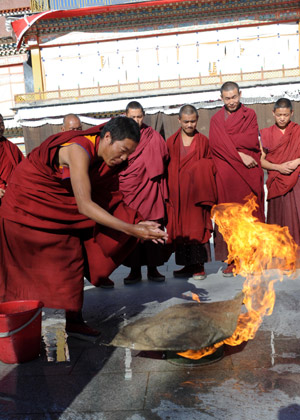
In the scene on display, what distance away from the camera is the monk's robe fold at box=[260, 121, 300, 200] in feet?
15.7

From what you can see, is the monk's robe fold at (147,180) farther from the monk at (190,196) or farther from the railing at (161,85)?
the railing at (161,85)

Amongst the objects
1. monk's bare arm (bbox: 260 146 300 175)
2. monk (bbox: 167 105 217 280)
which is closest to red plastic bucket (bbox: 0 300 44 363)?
monk (bbox: 167 105 217 280)

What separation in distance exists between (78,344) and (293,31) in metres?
17.8

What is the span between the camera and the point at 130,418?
6.61 feet

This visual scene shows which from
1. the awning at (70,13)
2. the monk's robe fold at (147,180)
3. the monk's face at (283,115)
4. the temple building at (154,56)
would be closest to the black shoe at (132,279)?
the monk's robe fold at (147,180)

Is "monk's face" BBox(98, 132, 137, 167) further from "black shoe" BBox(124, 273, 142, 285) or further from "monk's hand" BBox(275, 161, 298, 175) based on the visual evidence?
"monk's hand" BBox(275, 161, 298, 175)

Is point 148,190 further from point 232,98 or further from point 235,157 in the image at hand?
point 232,98

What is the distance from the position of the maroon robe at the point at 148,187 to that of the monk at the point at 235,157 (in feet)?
1.82

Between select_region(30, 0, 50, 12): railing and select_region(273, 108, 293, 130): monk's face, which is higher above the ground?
select_region(30, 0, 50, 12): railing

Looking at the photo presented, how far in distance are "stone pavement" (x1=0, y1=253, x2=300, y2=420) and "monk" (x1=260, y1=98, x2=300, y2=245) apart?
1771 millimetres

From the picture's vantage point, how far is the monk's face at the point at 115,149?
2.72 meters

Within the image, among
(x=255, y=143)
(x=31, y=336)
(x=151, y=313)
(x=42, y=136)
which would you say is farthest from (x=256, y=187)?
(x=42, y=136)

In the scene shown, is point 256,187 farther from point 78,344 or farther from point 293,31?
point 293,31

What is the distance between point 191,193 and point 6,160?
69.6 inches
